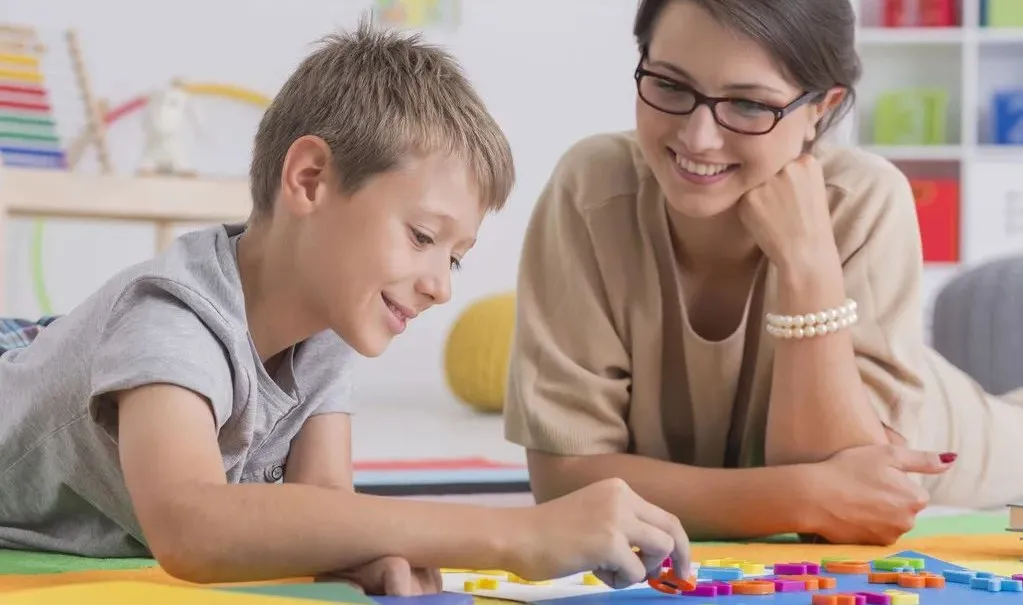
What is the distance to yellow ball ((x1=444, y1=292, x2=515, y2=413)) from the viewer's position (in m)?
4.16

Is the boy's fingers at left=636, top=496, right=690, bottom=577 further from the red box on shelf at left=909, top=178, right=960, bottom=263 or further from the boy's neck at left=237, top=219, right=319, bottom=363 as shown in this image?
the red box on shelf at left=909, top=178, right=960, bottom=263

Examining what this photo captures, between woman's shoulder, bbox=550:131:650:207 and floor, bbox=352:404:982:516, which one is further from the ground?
woman's shoulder, bbox=550:131:650:207

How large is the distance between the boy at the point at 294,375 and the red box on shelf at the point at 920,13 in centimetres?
392

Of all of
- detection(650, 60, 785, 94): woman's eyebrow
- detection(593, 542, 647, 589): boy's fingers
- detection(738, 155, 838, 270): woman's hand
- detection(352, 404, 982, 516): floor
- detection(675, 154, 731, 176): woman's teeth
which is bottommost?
detection(352, 404, 982, 516): floor

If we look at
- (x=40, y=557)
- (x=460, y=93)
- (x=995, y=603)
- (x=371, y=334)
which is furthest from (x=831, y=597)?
(x=40, y=557)

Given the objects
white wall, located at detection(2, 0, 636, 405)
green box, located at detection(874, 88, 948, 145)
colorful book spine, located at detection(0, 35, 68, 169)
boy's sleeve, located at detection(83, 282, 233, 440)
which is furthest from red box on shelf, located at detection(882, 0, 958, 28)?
boy's sleeve, located at detection(83, 282, 233, 440)

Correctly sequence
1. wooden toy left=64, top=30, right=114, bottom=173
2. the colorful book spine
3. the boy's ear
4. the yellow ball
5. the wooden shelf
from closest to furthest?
the boy's ear < the wooden shelf < the colorful book spine < wooden toy left=64, top=30, right=114, bottom=173 < the yellow ball

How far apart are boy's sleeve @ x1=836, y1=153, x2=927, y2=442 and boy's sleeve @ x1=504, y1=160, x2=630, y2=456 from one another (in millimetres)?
279

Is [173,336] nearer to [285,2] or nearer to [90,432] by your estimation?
[90,432]

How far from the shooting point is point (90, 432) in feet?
3.87

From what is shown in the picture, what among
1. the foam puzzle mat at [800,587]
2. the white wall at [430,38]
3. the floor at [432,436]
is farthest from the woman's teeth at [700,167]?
the white wall at [430,38]

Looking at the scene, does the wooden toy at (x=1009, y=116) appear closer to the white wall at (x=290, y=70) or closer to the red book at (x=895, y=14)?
the red book at (x=895, y=14)

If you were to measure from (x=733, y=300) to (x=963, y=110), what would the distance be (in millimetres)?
3423

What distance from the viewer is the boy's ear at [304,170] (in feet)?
3.78
